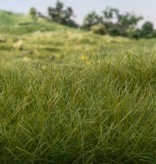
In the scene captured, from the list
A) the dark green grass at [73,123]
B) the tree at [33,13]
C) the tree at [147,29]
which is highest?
the dark green grass at [73,123]

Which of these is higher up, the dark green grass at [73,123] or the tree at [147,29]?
the dark green grass at [73,123]

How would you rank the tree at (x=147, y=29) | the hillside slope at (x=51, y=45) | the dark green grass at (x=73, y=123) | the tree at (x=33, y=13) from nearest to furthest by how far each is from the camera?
the dark green grass at (x=73, y=123) < the hillside slope at (x=51, y=45) < the tree at (x=33, y=13) < the tree at (x=147, y=29)

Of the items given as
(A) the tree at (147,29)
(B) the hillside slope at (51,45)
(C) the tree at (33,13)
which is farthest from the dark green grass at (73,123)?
(A) the tree at (147,29)

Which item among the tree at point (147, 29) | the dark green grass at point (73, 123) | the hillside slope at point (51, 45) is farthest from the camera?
the tree at point (147, 29)

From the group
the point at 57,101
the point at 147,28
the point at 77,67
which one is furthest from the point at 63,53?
the point at 147,28

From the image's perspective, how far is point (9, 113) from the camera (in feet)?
12.0

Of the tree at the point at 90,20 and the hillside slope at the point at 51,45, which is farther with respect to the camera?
the tree at the point at 90,20

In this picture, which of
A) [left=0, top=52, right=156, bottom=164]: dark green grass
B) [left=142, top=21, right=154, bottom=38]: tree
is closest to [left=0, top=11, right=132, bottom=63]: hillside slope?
[left=0, top=52, right=156, bottom=164]: dark green grass

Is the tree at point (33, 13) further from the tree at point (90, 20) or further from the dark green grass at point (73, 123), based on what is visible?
the dark green grass at point (73, 123)

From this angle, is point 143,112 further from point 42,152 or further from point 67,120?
point 42,152

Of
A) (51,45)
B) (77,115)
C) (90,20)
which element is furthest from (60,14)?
(77,115)

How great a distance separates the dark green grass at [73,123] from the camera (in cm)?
329

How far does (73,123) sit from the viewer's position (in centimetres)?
345

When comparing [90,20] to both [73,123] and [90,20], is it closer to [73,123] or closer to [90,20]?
[90,20]
